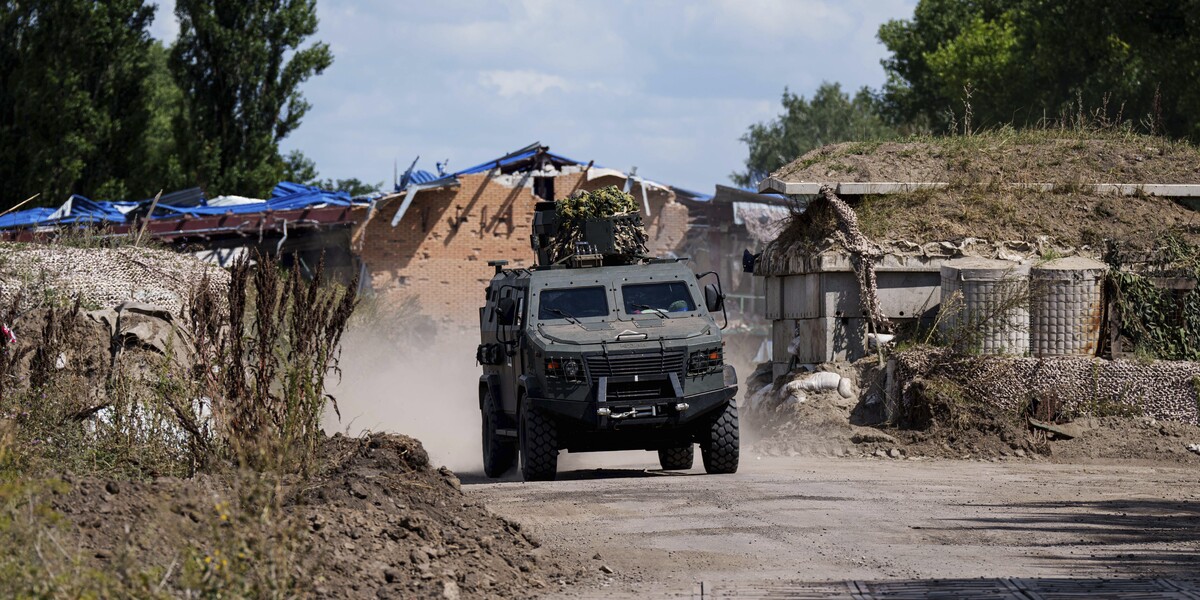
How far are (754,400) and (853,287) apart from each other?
2234 mm

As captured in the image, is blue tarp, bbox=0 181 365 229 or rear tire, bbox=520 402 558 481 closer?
rear tire, bbox=520 402 558 481

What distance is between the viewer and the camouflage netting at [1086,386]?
16703 mm

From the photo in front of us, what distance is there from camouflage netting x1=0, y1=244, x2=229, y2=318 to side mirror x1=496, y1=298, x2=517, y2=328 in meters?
4.02

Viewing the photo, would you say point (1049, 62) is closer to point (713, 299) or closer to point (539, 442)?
point (713, 299)

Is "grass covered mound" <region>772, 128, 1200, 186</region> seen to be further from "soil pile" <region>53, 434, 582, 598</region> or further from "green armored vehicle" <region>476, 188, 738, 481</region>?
"soil pile" <region>53, 434, 582, 598</region>

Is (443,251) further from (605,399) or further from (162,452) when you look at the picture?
(162,452)

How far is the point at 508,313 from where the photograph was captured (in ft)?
50.1

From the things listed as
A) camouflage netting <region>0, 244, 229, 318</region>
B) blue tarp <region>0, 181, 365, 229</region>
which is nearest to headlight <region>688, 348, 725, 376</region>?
camouflage netting <region>0, 244, 229, 318</region>

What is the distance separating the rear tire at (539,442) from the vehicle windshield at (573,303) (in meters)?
1.05

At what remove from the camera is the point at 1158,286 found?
17.8 meters

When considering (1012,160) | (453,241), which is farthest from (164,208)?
(1012,160)

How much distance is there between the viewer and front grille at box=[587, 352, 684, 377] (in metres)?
13.8

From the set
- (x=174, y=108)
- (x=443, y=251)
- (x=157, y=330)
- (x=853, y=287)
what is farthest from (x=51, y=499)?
(x=174, y=108)

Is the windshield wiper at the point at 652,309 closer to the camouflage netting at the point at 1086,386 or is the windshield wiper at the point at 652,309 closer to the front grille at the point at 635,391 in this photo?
the front grille at the point at 635,391
